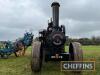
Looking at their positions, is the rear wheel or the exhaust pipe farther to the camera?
the exhaust pipe

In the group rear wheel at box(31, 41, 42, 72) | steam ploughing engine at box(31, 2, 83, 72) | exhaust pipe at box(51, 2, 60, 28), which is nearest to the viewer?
rear wheel at box(31, 41, 42, 72)

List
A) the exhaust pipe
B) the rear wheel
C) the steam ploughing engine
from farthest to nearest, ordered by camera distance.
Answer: the exhaust pipe, the steam ploughing engine, the rear wheel

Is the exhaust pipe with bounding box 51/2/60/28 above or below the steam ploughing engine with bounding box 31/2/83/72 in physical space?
above

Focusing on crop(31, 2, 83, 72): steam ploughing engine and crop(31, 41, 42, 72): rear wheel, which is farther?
crop(31, 2, 83, 72): steam ploughing engine

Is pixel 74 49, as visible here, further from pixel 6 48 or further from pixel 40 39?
pixel 6 48

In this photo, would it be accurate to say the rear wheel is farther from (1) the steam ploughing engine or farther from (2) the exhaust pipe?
(2) the exhaust pipe

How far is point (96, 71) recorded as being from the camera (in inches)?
648

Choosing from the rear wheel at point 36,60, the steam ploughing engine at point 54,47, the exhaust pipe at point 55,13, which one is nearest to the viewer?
the rear wheel at point 36,60

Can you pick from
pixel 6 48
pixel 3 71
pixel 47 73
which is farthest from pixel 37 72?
pixel 6 48

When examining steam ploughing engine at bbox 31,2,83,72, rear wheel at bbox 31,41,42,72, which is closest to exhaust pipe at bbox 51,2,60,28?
steam ploughing engine at bbox 31,2,83,72

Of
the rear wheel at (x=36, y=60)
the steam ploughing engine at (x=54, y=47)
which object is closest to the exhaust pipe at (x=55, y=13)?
the steam ploughing engine at (x=54, y=47)

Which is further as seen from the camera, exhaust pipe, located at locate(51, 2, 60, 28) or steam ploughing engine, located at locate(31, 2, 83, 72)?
exhaust pipe, located at locate(51, 2, 60, 28)

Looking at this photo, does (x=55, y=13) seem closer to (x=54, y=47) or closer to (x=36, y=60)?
(x=54, y=47)

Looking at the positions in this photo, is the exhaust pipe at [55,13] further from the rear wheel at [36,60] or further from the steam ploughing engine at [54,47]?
the rear wheel at [36,60]
